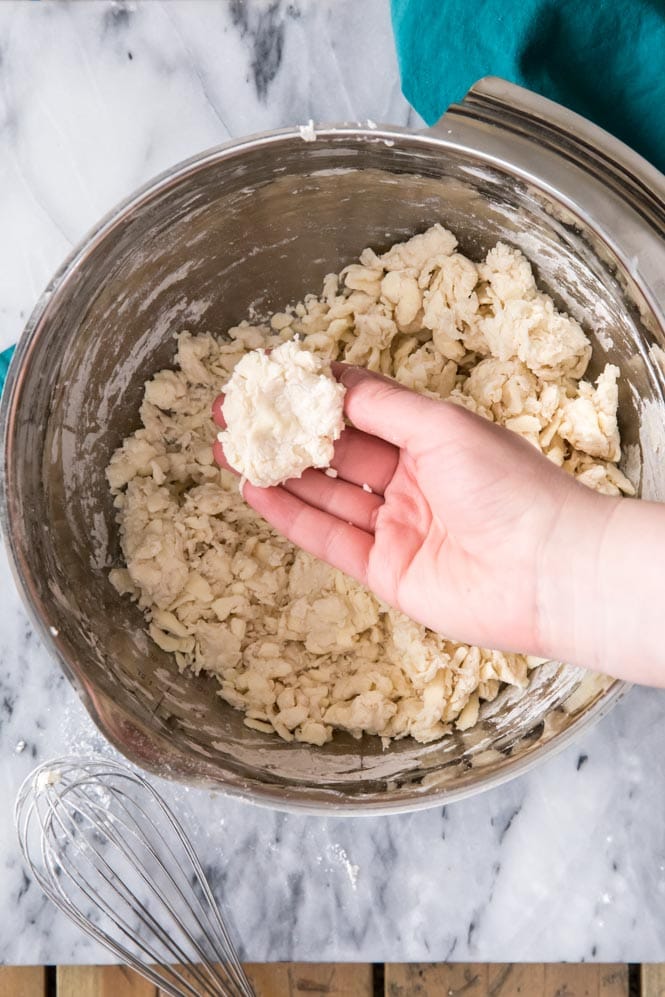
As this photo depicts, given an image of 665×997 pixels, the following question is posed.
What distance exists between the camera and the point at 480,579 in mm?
1028

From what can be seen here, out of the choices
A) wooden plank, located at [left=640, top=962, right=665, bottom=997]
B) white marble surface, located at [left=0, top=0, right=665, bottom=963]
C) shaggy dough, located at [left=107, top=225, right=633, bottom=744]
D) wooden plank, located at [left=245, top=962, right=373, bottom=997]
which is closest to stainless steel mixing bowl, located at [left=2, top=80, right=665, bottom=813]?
shaggy dough, located at [left=107, top=225, right=633, bottom=744]

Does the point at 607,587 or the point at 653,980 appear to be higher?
the point at 607,587

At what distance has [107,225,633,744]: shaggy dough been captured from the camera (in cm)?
113

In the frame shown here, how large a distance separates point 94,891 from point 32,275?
33.2 inches

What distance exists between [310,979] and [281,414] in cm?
81

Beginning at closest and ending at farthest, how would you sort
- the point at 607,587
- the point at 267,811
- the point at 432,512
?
1. the point at 607,587
2. the point at 432,512
3. the point at 267,811

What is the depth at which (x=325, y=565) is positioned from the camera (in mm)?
1189

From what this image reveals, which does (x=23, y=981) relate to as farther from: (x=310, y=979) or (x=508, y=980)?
(x=508, y=980)

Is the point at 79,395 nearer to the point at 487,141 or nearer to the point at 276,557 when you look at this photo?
the point at 276,557

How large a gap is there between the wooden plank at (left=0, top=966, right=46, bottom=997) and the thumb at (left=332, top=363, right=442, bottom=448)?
3.04 feet

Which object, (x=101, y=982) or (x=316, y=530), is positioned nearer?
(x=316, y=530)

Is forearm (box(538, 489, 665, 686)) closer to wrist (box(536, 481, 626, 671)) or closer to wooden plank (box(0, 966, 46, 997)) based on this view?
wrist (box(536, 481, 626, 671))

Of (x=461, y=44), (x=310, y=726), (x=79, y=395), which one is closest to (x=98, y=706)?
(x=310, y=726)

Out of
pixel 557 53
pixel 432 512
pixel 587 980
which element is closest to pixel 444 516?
pixel 432 512
